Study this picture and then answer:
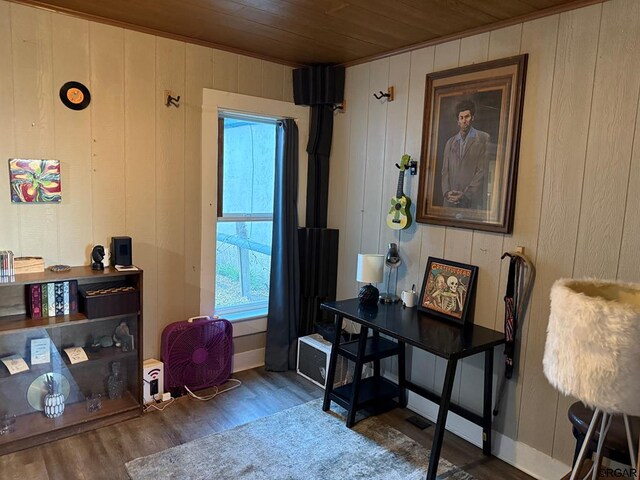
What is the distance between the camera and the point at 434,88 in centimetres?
279

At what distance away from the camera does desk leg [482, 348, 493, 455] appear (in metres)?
2.48

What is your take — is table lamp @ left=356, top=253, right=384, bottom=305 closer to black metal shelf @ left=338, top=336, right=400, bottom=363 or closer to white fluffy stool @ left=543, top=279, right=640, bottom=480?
black metal shelf @ left=338, top=336, right=400, bottom=363

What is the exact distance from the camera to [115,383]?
9.37 feet

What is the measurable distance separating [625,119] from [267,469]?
91.6 inches

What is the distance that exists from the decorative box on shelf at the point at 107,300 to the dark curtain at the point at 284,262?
3.49ft

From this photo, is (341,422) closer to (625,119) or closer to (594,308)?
(594,308)

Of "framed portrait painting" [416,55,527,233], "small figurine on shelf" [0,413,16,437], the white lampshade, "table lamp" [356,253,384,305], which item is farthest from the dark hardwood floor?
"framed portrait painting" [416,55,527,233]

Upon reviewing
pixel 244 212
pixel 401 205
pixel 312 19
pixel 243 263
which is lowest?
pixel 243 263

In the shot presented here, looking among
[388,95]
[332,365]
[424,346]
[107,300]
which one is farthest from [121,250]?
[388,95]

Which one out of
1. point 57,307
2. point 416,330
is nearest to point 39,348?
point 57,307

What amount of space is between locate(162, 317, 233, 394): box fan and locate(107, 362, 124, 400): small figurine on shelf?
11.3 inches

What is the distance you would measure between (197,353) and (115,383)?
0.53 metres

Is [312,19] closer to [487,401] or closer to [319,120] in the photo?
[319,120]

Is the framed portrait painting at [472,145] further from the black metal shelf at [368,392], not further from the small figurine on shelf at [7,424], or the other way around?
the small figurine on shelf at [7,424]
